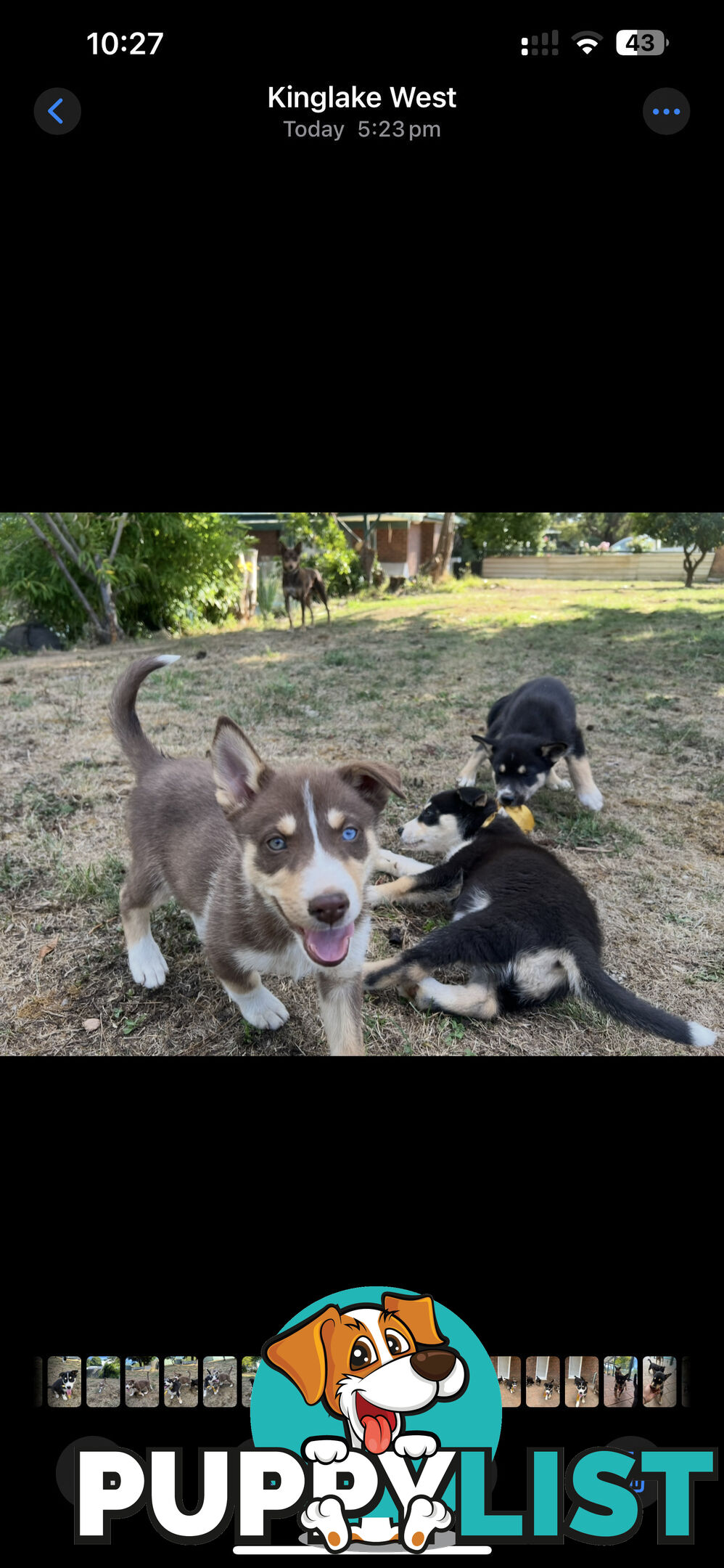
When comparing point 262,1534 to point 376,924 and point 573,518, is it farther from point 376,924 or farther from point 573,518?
point 573,518

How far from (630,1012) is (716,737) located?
1745 mm

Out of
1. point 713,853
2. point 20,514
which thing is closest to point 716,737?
point 713,853

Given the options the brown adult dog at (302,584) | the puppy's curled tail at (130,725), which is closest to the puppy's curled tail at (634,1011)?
the puppy's curled tail at (130,725)

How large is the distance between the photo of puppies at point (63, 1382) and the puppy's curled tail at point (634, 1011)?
1681 mm

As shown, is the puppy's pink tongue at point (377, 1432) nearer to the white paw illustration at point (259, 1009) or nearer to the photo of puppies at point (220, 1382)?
the photo of puppies at point (220, 1382)

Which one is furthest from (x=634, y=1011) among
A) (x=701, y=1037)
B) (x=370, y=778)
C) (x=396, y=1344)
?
(x=396, y=1344)

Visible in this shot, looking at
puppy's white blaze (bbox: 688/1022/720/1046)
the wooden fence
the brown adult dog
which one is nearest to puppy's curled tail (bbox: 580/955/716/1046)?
puppy's white blaze (bbox: 688/1022/720/1046)

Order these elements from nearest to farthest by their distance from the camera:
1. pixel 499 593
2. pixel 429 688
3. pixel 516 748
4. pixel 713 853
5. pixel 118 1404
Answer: pixel 118 1404 → pixel 713 853 → pixel 499 593 → pixel 516 748 → pixel 429 688

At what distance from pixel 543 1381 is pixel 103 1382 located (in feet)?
2.83

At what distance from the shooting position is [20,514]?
7.20 ft

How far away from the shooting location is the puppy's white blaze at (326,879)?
170 centimetres

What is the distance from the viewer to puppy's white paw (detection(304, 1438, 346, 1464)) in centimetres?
132

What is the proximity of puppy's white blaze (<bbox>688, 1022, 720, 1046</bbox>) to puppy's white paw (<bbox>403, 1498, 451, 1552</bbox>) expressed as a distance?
1.27m

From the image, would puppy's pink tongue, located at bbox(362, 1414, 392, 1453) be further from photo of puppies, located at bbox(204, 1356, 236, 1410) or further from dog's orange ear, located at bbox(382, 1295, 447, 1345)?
photo of puppies, located at bbox(204, 1356, 236, 1410)
